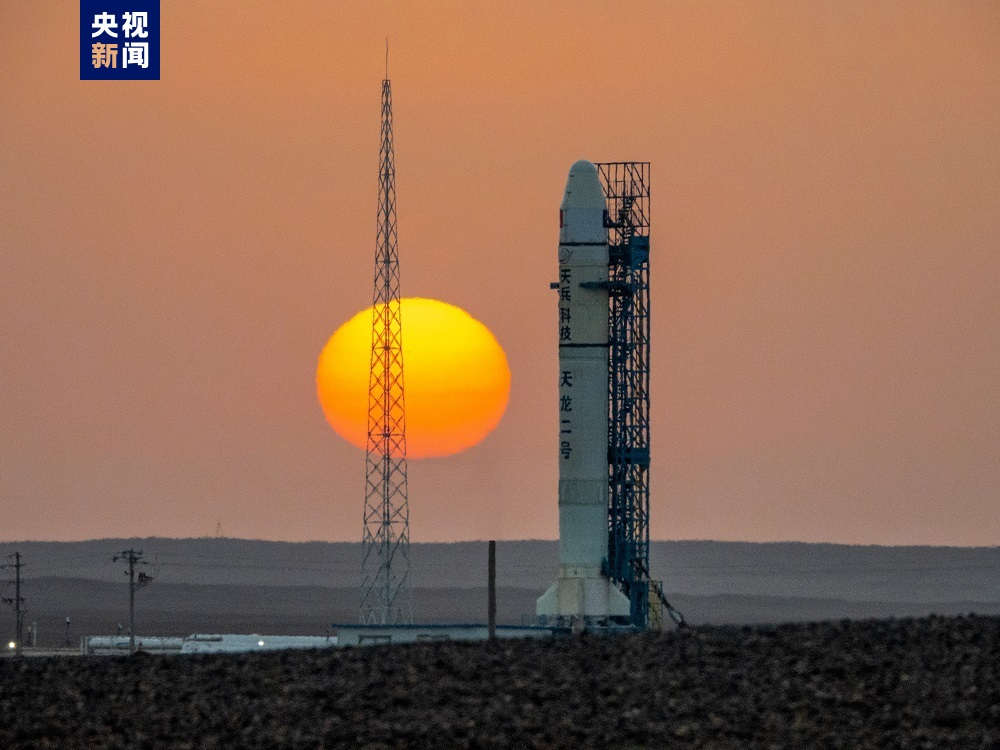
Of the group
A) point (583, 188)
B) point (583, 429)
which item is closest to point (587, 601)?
point (583, 429)

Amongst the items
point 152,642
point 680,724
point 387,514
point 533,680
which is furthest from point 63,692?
point 152,642

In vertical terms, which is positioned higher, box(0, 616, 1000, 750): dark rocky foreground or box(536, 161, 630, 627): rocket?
box(536, 161, 630, 627): rocket

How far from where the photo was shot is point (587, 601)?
62.8m

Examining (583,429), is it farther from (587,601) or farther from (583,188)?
(583,188)

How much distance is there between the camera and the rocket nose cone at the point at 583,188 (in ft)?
208

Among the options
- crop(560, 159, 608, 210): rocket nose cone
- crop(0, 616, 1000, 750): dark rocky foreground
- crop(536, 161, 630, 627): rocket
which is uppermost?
crop(560, 159, 608, 210): rocket nose cone

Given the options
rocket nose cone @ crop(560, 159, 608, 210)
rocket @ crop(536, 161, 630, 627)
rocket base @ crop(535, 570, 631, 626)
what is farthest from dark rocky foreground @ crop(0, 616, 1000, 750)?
rocket nose cone @ crop(560, 159, 608, 210)

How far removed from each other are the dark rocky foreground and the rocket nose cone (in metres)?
24.1

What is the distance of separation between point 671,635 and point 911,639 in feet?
15.1

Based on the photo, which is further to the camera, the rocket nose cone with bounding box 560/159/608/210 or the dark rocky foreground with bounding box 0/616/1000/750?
the rocket nose cone with bounding box 560/159/608/210

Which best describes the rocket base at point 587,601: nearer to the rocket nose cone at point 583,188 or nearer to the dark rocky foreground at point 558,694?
the rocket nose cone at point 583,188

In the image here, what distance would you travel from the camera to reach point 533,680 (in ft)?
122

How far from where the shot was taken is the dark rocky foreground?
3359 centimetres

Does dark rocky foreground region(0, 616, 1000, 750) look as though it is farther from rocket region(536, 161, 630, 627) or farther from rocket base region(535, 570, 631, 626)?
rocket region(536, 161, 630, 627)
